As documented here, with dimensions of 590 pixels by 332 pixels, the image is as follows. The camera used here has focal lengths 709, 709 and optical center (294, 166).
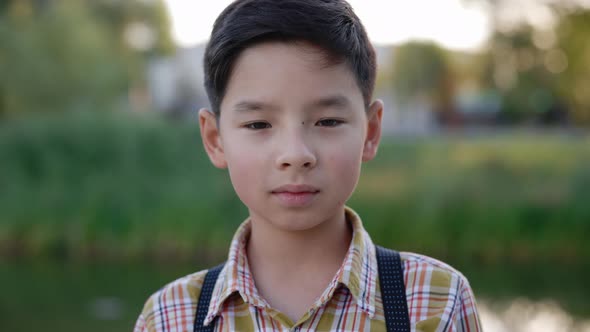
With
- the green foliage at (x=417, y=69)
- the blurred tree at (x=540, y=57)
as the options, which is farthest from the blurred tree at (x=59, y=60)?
the blurred tree at (x=540, y=57)

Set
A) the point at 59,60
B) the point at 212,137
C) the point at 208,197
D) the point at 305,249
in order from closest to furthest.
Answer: the point at 305,249
the point at 212,137
the point at 208,197
the point at 59,60

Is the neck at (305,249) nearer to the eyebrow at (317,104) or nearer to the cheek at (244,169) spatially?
the cheek at (244,169)

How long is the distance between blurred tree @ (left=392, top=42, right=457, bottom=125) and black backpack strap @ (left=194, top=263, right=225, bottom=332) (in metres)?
14.3

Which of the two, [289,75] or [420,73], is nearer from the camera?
[289,75]

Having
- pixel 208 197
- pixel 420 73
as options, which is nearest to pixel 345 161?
pixel 208 197

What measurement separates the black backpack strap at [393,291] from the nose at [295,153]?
0.30 meters

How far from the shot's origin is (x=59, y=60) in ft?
37.6

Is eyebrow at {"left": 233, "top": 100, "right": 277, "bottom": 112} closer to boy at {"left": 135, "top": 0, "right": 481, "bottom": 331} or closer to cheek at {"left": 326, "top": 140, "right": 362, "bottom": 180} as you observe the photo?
boy at {"left": 135, "top": 0, "right": 481, "bottom": 331}

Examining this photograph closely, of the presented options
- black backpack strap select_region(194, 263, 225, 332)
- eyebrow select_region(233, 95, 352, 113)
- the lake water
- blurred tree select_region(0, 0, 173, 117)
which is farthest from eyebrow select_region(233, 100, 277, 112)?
blurred tree select_region(0, 0, 173, 117)

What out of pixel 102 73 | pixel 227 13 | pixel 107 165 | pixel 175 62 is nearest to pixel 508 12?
pixel 175 62

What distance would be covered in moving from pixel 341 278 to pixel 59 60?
10902mm

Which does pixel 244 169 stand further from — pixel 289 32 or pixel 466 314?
pixel 466 314

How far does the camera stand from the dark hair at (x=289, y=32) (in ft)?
4.78

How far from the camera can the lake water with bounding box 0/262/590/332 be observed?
6656mm
